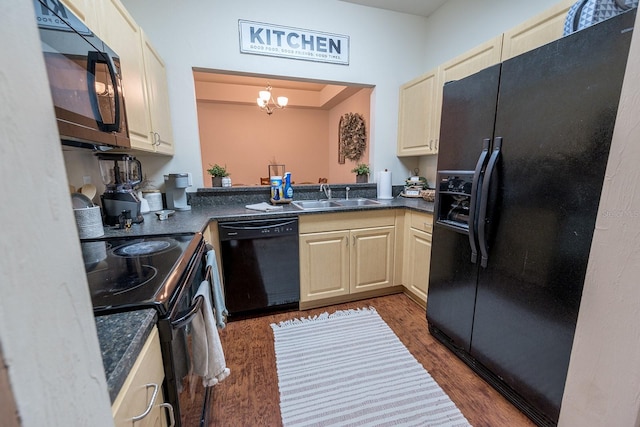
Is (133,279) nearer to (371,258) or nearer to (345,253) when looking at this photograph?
(345,253)

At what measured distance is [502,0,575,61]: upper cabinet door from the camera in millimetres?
1438

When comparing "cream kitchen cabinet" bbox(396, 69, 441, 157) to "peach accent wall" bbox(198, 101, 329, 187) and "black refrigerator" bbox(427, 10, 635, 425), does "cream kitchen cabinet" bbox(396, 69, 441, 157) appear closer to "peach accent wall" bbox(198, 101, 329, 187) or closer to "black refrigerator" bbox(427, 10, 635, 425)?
"black refrigerator" bbox(427, 10, 635, 425)

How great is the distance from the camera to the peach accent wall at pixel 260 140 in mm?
5035

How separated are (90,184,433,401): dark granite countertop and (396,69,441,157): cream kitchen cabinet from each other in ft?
1.69

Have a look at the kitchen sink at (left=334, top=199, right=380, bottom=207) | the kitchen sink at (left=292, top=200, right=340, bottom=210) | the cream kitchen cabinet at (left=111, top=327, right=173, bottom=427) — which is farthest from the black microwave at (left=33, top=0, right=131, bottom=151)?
the kitchen sink at (left=334, top=199, right=380, bottom=207)

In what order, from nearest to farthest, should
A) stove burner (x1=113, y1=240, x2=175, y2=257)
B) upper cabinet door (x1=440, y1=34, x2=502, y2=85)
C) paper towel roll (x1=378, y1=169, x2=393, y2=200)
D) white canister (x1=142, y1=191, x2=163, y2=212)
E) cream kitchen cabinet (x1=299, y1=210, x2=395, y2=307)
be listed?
stove burner (x1=113, y1=240, x2=175, y2=257), upper cabinet door (x1=440, y1=34, x2=502, y2=85), white canister (x1=142, y1=191, x2=163, y2=212), cream kitchen cabinet (x1=299, y1=210, x2=395, y2=307), paper towel roll (x1=378, y1=169, x2=393, y2=200)

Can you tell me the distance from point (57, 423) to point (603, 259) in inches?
38.1

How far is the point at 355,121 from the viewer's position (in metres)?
4.25

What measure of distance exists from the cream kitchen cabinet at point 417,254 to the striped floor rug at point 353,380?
0.47 metres

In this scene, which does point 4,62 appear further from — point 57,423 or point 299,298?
point 299,298

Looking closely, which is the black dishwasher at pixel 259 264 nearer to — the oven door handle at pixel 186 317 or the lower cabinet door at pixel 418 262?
the lower cabinet door at pixel 418 262

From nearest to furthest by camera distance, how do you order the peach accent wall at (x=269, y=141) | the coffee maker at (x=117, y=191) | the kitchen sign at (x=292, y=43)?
the coffee maker at (x=117, y=191) → the kitchen sign at (x=292, y=43) → the peach accent wall at (x=269, y=141)

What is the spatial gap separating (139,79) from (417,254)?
7.56ft

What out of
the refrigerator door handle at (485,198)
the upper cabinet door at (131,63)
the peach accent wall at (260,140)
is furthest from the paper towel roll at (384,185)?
the peach accent wall at (260,140)
